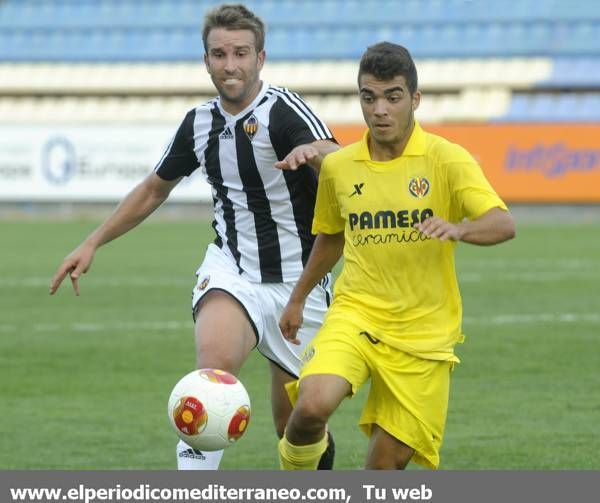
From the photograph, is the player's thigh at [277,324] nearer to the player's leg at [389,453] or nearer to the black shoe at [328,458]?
the black shoe at [328,458]

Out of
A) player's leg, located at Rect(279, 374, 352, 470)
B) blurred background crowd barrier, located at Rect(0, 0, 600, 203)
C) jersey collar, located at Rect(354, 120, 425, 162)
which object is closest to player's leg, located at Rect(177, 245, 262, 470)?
player's leg, located at Rect(279, 374, 352, 470)

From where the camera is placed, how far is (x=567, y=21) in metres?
33.0

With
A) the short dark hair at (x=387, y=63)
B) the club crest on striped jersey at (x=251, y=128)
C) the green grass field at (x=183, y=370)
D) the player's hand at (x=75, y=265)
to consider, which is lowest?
the green grass field at (x=183, y=370)

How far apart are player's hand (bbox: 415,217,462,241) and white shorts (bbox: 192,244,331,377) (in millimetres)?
1499

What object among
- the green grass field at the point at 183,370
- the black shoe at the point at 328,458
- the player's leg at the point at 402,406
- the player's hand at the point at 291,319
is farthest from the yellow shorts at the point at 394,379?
the green grass field at the point at 183,370

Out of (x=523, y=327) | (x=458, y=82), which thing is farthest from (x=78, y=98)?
(x=523, y=327)

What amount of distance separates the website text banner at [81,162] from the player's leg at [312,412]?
22.1 metres

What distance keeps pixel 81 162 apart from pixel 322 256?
76.3 feet

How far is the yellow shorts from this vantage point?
5.55 m

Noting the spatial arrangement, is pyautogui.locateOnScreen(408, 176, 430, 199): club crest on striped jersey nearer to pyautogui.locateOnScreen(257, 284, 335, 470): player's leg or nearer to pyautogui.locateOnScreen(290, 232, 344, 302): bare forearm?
pyautogui.locateOnScreen(290, 232, 344, 302): bare forearm

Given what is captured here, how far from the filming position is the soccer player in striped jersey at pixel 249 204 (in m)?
6.34

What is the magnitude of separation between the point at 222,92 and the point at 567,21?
27846mm

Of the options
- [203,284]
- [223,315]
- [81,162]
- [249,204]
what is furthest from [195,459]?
[81,162]

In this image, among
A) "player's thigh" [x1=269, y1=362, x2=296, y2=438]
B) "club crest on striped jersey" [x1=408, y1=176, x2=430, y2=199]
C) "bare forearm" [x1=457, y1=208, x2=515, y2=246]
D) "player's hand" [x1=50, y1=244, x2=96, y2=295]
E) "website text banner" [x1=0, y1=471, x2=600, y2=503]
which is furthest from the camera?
"player's thigh" [x1=269, y1=362, x2=296, y2=438]
